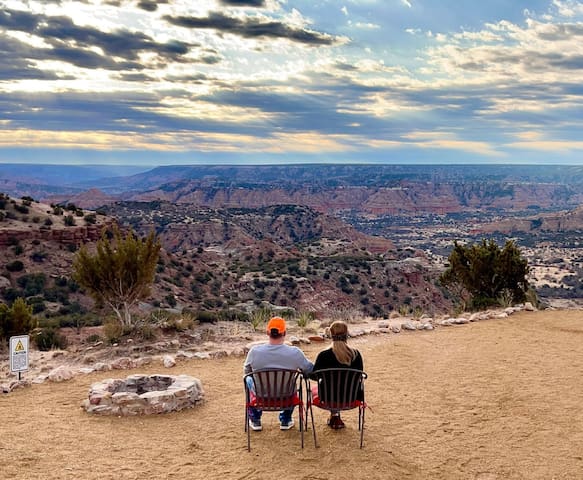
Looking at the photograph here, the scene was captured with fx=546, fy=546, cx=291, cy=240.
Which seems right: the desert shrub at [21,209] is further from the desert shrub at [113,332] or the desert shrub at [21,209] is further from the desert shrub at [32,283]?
the desert shrub at [113,332]

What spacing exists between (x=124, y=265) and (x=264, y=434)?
782cm

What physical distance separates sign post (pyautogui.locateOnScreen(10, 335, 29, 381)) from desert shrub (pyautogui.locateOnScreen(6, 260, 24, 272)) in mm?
25580

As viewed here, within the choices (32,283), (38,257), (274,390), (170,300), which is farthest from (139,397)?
(38,257)

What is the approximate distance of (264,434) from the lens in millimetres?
6945

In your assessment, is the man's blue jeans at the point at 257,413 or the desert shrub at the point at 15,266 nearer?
the man's blue jeans at the point at 257,413

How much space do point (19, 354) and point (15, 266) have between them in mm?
25804

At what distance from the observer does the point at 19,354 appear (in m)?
9.62

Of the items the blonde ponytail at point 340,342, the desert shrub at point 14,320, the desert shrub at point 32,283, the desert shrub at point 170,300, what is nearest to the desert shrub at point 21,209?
the desert shrub at point 32,283

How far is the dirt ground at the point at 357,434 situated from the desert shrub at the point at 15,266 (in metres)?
25.6

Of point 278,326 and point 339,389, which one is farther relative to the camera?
point 278,326

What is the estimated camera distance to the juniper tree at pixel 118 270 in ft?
43.8

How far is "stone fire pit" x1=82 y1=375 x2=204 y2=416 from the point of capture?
791 cm

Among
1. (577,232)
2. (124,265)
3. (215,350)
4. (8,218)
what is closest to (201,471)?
(215,350)

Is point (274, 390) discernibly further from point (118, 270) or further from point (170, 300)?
point (170, 300)
